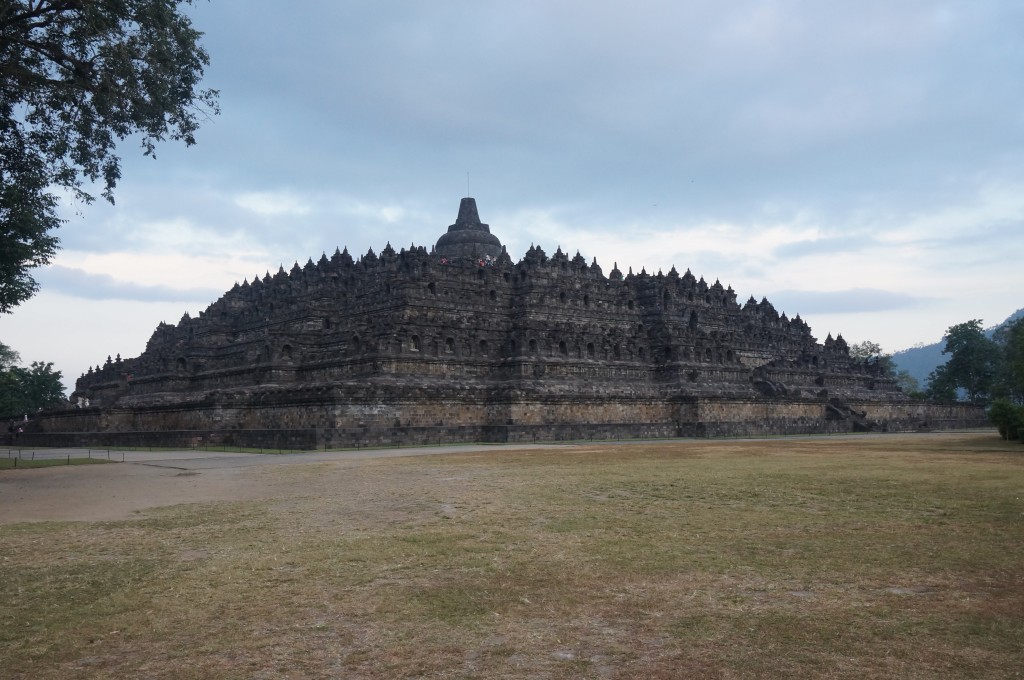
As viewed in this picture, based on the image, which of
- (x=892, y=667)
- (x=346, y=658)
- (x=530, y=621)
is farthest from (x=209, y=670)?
(x=892, y=667)

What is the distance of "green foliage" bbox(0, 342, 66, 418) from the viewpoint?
246 ft

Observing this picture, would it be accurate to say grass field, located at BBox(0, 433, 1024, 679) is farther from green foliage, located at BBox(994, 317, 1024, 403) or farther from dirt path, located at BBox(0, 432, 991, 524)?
green foliage, located at BBox(994, 317, 1024, 403)

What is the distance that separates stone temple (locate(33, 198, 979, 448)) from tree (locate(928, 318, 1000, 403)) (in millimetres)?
23509

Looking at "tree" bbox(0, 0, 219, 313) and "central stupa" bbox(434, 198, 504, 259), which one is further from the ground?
"central stupa" bbox(434, 198, 504, 259)

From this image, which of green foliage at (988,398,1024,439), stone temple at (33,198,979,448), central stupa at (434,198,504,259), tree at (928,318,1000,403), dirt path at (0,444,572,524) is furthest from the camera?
tree at (928,318,1000,403)

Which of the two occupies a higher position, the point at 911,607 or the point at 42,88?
the point at 42,88

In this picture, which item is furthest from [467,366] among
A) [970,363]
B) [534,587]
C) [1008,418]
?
[970,363]

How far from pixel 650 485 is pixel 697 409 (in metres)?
34.6

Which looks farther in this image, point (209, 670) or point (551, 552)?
point (551, 552)

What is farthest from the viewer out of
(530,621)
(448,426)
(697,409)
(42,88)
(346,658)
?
(697,409)

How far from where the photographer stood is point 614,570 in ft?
35.9

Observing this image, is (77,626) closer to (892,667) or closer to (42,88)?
(892,667)

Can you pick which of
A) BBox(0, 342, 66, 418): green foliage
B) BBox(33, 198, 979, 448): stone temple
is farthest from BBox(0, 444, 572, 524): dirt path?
BBox(0, 342, 66, 418): green foliage

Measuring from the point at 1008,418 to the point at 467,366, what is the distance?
2920cm
